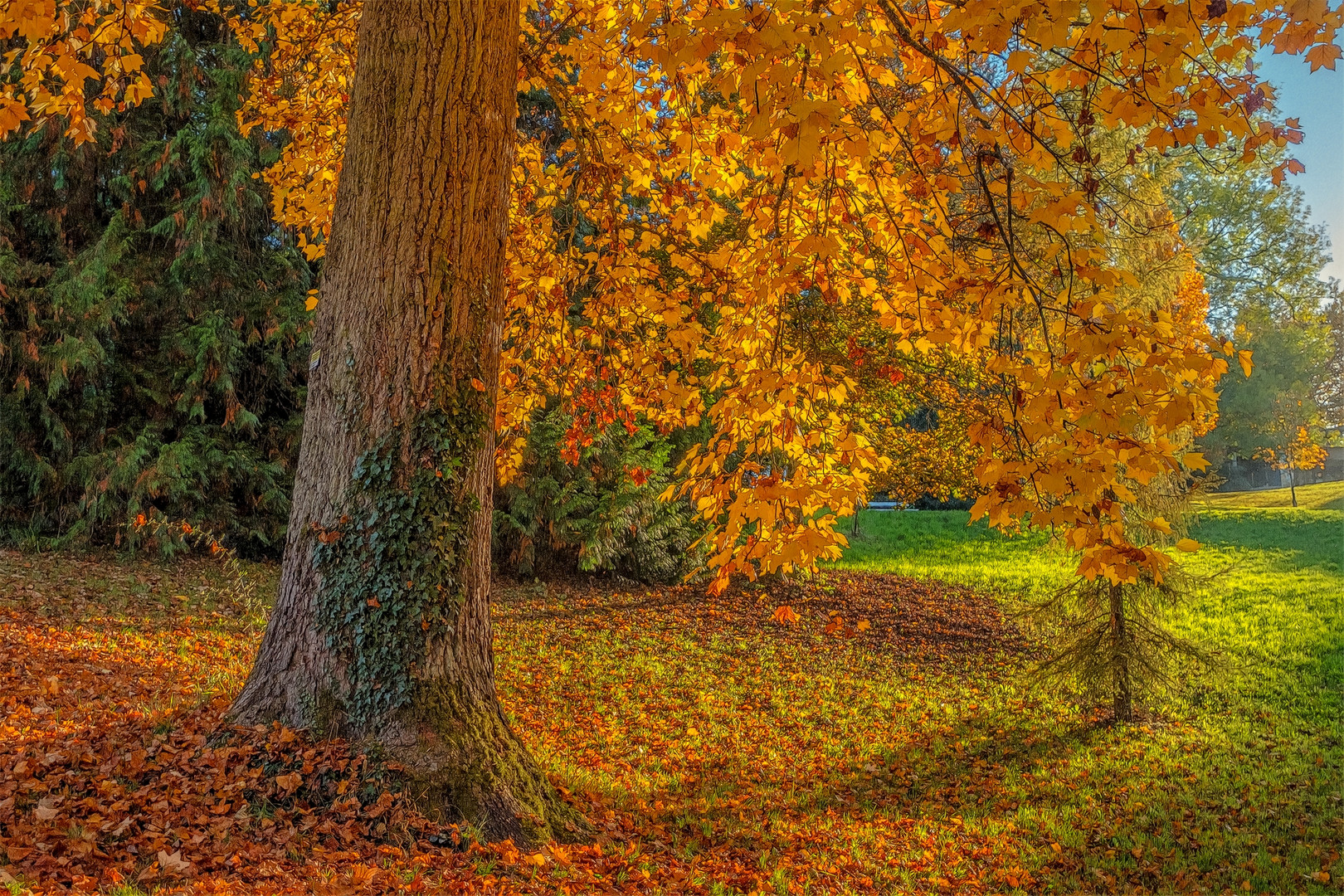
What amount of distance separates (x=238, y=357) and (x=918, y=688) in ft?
29.1

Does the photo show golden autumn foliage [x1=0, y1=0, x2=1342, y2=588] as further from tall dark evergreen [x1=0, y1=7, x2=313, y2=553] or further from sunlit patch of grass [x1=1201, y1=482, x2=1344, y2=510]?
sunlit patch of grass [x1=1201, y1=482, x2=1344, y2=510]

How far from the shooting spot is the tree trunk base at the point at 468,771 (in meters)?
3.29

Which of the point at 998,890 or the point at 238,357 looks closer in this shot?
the point at 998,890

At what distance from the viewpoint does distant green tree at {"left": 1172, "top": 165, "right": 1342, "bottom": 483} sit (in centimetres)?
2070

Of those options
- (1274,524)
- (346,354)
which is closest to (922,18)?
(346,354)

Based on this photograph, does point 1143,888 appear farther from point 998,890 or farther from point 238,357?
point 238,357

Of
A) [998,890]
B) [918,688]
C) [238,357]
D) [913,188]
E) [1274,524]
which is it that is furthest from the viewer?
[1274,524]

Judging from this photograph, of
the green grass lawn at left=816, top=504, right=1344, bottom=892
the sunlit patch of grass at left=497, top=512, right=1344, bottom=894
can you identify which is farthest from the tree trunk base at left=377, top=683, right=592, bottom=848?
the green grass lawn at left=816, top=504, right=1344, bottom=892

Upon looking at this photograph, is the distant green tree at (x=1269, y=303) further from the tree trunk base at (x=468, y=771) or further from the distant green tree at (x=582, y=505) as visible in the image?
the tree trunk base at (x=468, y=771)

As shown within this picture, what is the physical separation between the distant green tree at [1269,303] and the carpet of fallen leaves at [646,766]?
1573cm

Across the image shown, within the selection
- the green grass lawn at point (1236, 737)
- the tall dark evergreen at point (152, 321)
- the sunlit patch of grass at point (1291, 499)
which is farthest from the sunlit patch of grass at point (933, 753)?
the sunlit patch of grass at point (1291, 499)

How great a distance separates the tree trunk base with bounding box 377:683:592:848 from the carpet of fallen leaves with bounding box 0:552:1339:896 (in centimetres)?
10

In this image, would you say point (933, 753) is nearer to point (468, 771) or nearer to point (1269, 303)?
point (468, 771)

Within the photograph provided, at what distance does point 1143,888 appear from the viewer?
14.8 ft
